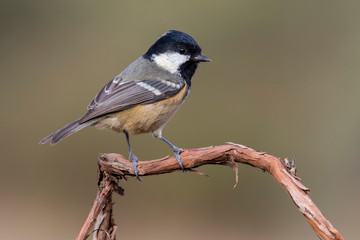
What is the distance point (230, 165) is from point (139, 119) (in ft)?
3.15

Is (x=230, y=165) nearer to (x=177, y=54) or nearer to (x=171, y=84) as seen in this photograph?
(x=171, y=84)

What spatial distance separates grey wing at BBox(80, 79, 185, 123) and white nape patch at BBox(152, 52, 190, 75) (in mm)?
126

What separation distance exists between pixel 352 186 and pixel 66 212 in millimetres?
2181

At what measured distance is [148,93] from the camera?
228cm

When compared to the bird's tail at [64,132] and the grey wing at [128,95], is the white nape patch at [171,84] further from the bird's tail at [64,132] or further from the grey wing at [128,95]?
the bird's tail at [64,132]

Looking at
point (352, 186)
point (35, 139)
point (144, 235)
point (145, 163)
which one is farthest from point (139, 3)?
point (145, 163)

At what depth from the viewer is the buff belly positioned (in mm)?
2176

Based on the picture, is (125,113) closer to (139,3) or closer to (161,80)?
(161,80)

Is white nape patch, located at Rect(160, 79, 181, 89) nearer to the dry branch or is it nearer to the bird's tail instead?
the bird's tail

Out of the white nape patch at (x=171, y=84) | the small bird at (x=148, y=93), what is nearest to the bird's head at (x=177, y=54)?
the small bird at (x=148, y=93)

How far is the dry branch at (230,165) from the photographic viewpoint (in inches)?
40.7

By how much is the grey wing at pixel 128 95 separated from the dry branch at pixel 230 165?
2.08ft

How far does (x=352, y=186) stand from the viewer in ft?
11.3

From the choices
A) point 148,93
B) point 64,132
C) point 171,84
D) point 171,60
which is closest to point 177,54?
point 171,60
